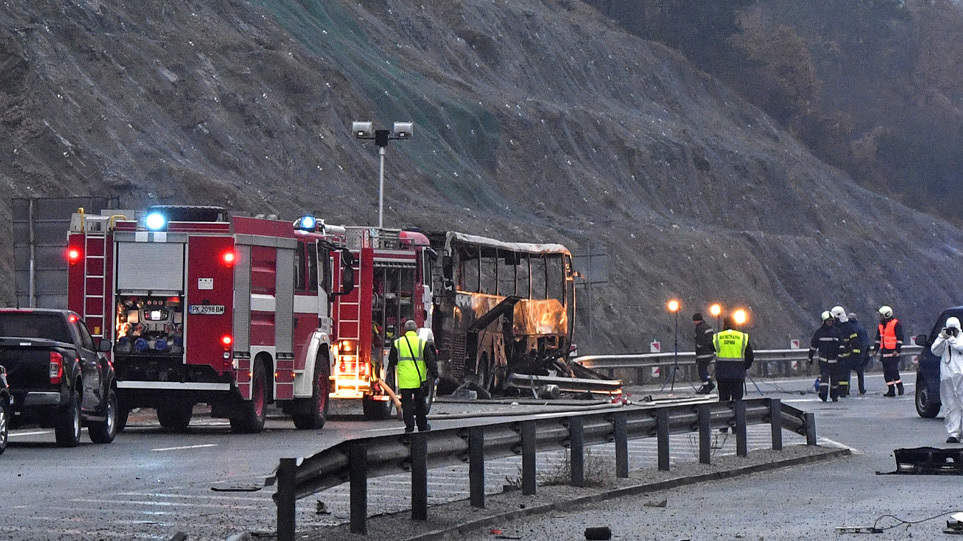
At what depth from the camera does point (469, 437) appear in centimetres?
1370

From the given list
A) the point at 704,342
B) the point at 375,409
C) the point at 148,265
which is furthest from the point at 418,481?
the point at 704,342

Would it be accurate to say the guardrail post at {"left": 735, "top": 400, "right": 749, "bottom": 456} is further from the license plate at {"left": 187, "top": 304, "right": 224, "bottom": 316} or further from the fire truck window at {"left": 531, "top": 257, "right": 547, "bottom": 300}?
the fire truck window at {"left": 531, "top": 257, "right": 547, "bottom": 300}

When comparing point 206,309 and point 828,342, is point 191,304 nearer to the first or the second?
point 206,309

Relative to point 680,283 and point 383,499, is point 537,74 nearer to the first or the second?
point 680,283

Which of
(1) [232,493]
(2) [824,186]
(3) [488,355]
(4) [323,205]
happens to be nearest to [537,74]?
(2) [824,186]

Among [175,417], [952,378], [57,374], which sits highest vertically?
[57,374]

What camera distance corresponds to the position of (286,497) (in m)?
10.6

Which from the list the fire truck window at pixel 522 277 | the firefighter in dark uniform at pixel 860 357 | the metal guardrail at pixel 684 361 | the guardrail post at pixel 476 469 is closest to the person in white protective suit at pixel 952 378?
the guardrail post at pixel 476 469

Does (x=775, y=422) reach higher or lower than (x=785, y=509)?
higher

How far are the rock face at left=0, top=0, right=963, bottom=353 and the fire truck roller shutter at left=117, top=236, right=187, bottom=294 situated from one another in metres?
15.8

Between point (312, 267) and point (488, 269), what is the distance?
13002mm

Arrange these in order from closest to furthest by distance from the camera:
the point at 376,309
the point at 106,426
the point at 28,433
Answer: the point at 106,426 < the point at 28,433 < the point at 376,309

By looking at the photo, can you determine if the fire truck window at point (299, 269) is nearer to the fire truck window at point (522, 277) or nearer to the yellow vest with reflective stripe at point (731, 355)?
the yellow vest with reflective stripe at point (731, 355)

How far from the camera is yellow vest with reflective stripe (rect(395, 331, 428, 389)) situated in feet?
72.6
